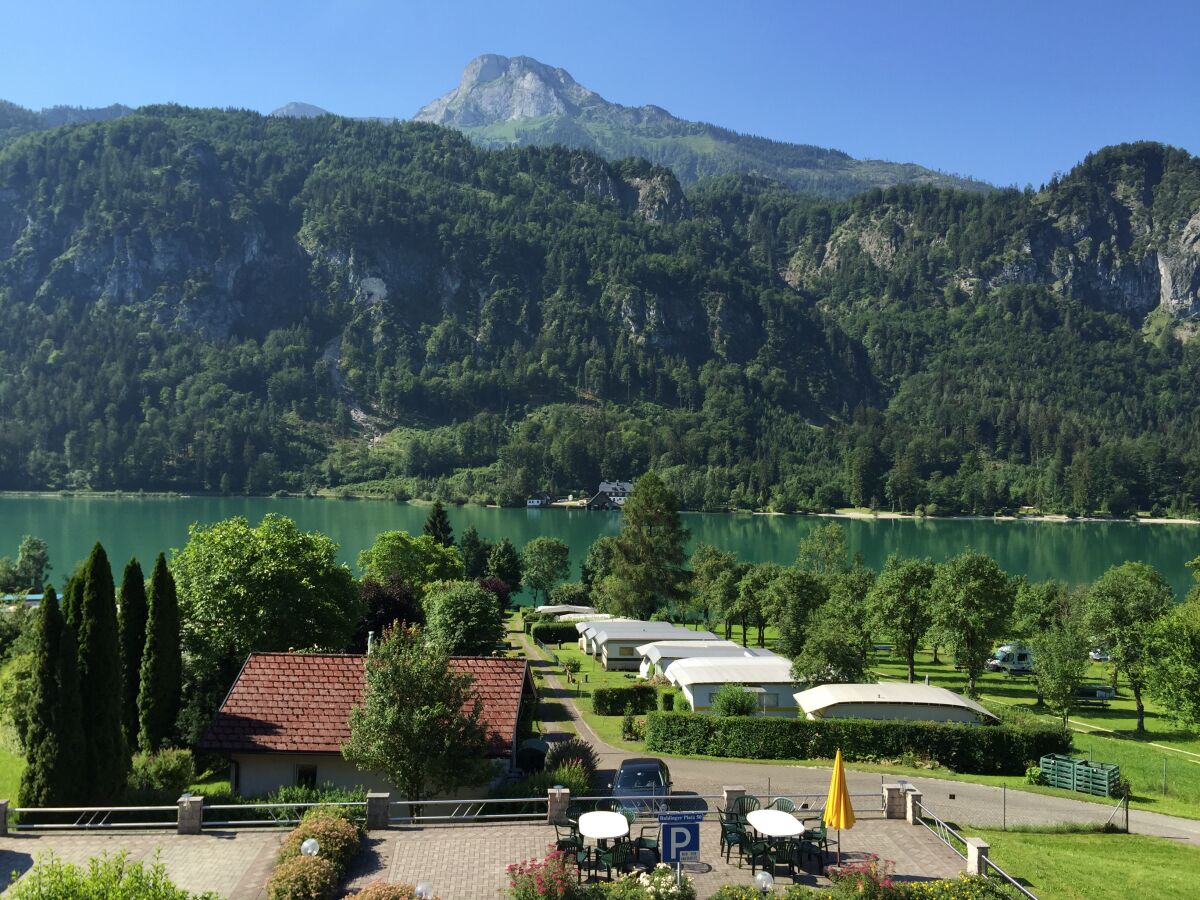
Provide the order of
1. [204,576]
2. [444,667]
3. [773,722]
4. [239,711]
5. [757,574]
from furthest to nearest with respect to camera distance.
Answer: [757,574], [204,576], [773,722], [239,711], [444,667]

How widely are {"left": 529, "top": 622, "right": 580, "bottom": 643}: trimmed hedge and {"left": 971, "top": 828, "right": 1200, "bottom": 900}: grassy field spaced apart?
38183mm

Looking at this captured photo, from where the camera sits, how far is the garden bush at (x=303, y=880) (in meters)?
14.2

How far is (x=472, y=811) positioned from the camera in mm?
19484

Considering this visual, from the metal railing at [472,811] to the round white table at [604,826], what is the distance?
6.33 feet

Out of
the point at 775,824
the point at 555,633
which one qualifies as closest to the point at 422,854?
the point at 775,824

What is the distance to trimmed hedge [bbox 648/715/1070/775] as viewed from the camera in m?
26.6

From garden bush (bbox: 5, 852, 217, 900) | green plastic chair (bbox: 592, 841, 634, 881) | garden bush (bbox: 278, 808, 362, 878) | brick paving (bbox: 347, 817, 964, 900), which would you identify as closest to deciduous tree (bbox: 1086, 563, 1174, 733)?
brick paving (bbox: 347, 817, 964, 900)

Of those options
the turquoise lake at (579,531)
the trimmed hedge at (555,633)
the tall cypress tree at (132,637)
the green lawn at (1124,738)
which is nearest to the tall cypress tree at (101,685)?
the tall cypress tree at (132,637)

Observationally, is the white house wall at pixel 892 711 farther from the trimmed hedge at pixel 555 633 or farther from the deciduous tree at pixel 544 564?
the deciduous tree at pixel 544 564

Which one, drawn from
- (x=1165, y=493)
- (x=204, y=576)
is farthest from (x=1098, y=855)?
(x=1165, y=493)

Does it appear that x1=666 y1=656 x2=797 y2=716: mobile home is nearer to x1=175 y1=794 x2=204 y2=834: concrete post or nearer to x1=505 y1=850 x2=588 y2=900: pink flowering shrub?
x1=505 y1=850 x2=588 y2=900: pink flowering shrub

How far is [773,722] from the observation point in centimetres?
2723

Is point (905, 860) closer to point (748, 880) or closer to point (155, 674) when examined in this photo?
point (748, 880)

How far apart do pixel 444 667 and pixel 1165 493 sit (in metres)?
214
